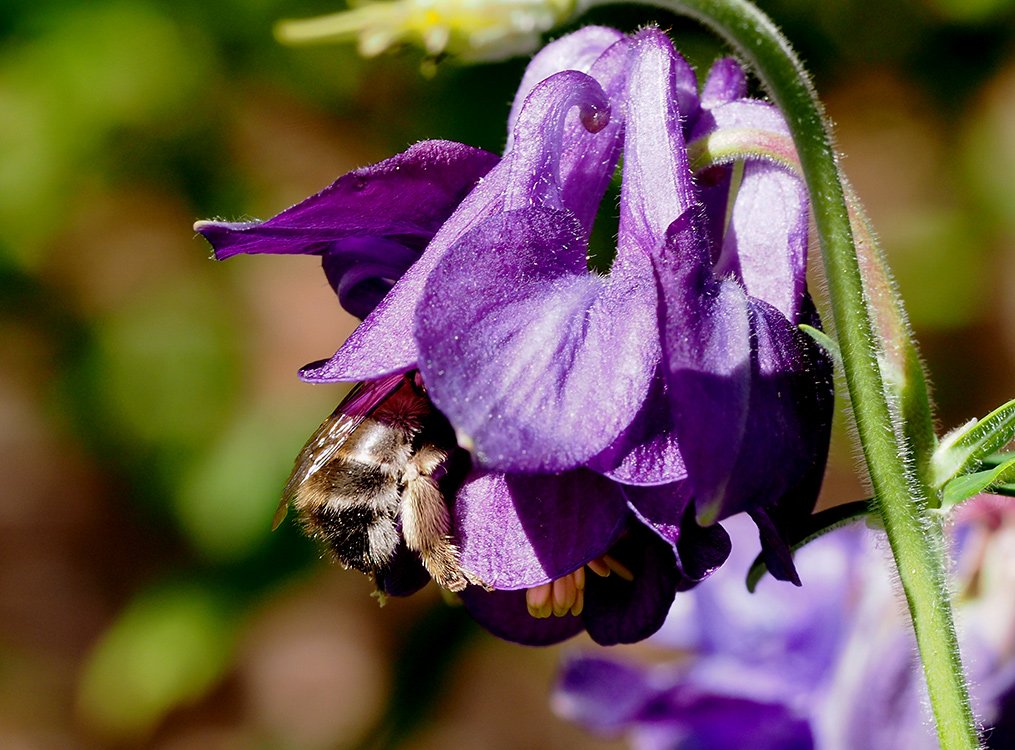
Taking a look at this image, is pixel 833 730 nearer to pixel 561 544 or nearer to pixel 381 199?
pixel 561 544

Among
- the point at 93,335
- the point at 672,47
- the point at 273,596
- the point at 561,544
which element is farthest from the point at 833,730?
the point at 93,335

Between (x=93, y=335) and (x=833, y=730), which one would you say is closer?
(x=833, y=730)

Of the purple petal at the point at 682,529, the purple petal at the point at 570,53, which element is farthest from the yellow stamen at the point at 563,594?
the purple petal at the point at 570,53

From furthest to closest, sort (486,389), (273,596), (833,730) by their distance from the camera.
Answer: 1. (273,596)
2. (833,730)
3. (486,389)

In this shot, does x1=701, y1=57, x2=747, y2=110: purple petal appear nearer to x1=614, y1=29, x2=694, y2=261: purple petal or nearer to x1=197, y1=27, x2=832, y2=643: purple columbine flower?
x1=197, y1=27, x2=832, y2=643: purple columbine flower

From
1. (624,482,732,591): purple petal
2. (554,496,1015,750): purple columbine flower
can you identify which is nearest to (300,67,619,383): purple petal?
(624,482,732,591): purple petal

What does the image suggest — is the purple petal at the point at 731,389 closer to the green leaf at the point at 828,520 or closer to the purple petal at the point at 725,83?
the green leaf at the point at 828,520
